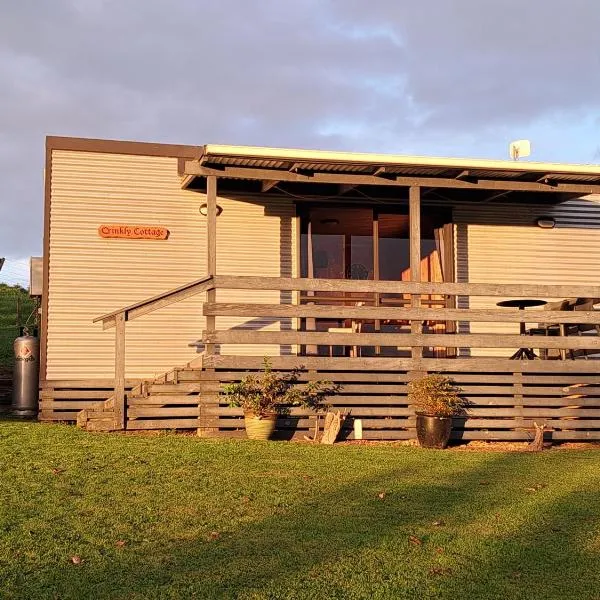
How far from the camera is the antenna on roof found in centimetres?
1213

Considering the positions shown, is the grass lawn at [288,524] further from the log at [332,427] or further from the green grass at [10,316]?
the green grass at [10,316]

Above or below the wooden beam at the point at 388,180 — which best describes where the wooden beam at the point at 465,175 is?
above

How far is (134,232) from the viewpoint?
11391mm

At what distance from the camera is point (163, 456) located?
753cm

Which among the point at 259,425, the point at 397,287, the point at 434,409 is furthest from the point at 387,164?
the point at 259,425

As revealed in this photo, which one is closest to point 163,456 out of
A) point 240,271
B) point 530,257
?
point 240,271

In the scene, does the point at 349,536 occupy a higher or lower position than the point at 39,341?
lower

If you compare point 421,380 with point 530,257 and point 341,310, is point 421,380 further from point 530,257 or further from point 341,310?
point 530,257

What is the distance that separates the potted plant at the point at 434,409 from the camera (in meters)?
9.22

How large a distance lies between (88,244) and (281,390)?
384 centimetres

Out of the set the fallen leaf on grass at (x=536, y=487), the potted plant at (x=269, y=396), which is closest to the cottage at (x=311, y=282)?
the potted plant at (x=269, y=396)

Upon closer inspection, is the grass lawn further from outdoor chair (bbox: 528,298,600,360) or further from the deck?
outdoor chair (bbox: 528,298,600,360)

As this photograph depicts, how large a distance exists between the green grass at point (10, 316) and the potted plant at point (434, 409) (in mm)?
8000

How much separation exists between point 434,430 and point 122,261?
504 cm
